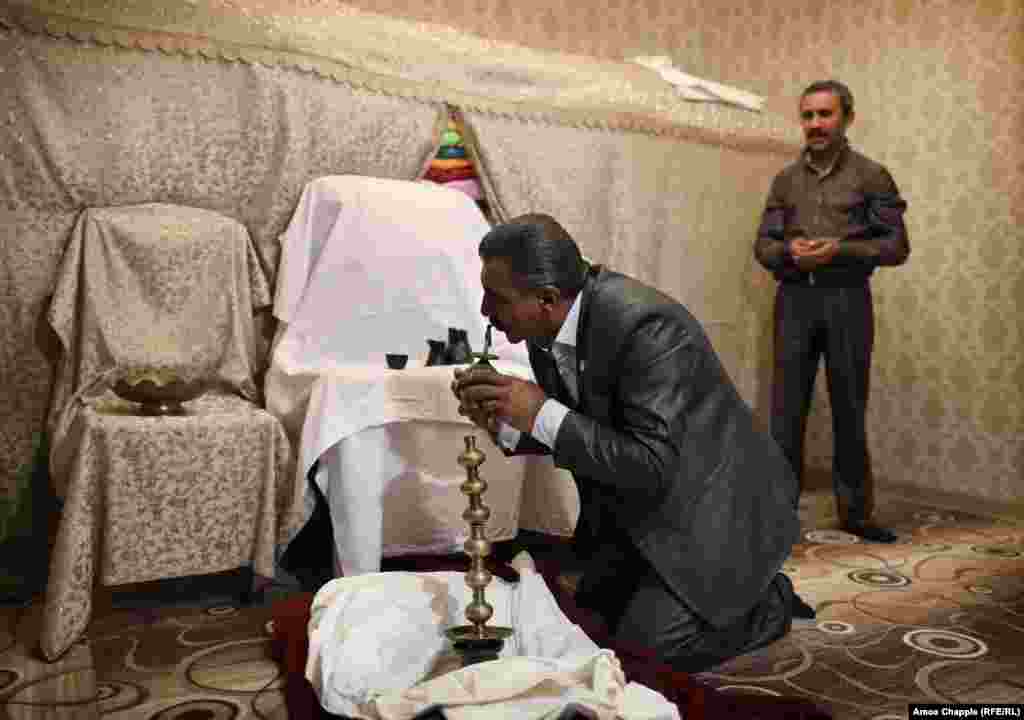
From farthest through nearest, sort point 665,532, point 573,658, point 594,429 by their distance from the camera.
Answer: point 665,532 → point 594,429 → point 573,658

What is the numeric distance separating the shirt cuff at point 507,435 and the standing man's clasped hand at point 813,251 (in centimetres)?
222

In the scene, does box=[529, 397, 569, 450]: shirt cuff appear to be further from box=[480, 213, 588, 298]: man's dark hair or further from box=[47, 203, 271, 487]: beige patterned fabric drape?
box=[47, 203, 271, 487]: beige patterned fabric drape

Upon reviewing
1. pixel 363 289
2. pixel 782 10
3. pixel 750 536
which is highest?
pixel 782 10

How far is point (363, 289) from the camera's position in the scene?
349 centimetres

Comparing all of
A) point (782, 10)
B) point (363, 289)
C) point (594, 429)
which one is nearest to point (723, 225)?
point (782, 10)

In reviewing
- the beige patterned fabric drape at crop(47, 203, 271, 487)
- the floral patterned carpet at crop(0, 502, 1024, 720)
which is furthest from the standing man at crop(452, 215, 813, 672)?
the beige patterned fabric drape at crop(47, 203, 271, 487)

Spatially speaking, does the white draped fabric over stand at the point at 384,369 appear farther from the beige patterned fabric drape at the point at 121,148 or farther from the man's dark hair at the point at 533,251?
the man's dark hair at the point at 533,251

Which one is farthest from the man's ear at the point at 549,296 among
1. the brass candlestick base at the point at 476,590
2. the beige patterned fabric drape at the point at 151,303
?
the beige patterned fabric drape at the point at 151,303

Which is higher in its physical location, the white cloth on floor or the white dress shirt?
the white dress shirt

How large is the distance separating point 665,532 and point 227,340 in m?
1.91

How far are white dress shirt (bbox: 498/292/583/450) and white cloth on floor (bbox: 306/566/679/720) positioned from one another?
39cm

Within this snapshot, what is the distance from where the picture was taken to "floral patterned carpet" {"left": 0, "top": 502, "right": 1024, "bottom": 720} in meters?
2.21

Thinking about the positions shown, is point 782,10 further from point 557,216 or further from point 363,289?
point 363,289

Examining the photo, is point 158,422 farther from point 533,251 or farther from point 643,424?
point 643,424
